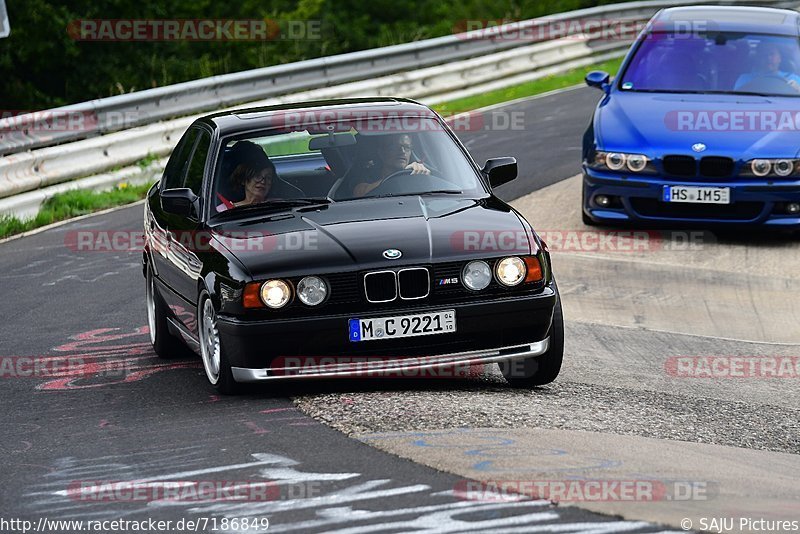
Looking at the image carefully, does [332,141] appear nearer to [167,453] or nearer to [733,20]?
[167,453]

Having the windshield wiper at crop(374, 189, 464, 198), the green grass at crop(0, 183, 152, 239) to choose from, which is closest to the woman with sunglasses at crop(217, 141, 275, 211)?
the windshield wiper at crop(374, 189, 464, 198)

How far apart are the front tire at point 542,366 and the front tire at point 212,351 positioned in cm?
154

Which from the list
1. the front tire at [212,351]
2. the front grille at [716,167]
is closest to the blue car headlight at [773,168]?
the front grille at [716,167]

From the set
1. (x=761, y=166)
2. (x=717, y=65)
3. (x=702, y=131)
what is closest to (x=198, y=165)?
(x=702, y=131)

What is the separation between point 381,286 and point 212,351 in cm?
115

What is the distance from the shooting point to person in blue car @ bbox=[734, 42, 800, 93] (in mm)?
12906

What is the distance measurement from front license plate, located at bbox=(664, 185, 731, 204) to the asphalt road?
4467 millimetres

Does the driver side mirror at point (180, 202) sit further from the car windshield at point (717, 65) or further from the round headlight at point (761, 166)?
the car windshield at point (717, 65)

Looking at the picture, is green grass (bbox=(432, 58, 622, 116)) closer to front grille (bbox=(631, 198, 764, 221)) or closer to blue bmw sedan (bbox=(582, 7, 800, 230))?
blue bmw sedan (bbox=(582, 7, 800, 230))

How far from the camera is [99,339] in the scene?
9.95m

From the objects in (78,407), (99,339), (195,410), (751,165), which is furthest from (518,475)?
(751,165)

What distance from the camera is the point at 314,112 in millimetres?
8898

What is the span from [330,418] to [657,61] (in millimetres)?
7441

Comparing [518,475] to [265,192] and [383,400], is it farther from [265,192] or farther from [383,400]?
[265,192]
